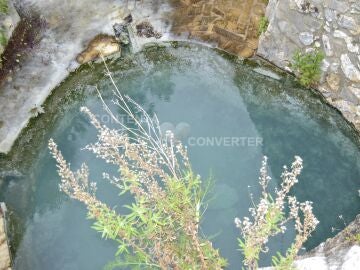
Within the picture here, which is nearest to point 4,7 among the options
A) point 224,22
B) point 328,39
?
point 224,22

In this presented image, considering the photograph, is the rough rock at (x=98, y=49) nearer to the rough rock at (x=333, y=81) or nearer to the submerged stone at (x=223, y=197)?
the submerged stone at (x=223, y=197)

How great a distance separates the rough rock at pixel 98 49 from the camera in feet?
21.7

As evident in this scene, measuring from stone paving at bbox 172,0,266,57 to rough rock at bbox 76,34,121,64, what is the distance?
756 mm

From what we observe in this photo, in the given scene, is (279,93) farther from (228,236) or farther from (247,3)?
(228,236)

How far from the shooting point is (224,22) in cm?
657

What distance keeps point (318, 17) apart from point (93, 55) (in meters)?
2.67

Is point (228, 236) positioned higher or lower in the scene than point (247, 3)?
lower

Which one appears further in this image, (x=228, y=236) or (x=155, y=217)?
(x=228, y=236)

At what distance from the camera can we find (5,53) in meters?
6.62

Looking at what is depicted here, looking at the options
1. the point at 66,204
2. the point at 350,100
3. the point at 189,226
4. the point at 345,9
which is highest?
the point at 345,9

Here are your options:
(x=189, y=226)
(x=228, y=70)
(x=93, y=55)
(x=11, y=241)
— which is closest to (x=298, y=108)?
(x=228, y=70)

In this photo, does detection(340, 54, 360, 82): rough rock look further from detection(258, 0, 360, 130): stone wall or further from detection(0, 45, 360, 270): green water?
detection(0, 45, 360, 270): green water

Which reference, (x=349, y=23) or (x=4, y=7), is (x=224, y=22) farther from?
(x=4, y=7)

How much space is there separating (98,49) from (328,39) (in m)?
2.70
